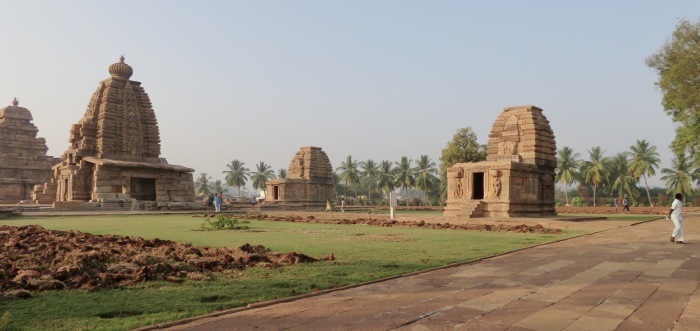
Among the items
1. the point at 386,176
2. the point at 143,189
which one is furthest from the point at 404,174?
the point at 143,189

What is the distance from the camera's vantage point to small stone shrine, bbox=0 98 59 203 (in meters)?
49.9

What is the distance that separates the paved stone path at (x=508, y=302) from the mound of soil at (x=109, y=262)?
2.24 metres

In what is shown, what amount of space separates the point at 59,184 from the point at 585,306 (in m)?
41.9

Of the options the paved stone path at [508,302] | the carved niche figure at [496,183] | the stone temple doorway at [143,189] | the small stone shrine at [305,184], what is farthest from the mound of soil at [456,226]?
the small stone shrine at [305,184]

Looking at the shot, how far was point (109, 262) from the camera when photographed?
24.4ft

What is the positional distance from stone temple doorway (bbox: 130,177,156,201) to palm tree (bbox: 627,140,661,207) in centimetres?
5338

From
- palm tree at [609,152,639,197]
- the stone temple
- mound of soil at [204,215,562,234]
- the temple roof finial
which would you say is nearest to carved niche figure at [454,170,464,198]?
mound of soil at [204,215,562,234]

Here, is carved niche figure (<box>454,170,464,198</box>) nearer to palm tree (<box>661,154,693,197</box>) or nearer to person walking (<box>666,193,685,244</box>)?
person walking (<box>666,193,685,244</box>)

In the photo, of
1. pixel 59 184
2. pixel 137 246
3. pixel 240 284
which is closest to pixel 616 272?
pixel 240 284

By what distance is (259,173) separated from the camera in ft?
308

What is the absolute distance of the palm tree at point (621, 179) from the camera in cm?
5759

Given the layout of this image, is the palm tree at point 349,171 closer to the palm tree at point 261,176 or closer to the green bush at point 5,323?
the palm tree at point 261,176

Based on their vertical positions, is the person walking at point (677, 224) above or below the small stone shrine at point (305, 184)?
below

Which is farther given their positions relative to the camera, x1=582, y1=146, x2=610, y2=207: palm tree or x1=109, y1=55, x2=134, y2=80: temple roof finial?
x1=582, y1=146, x2=610, y2=207: palm tree
